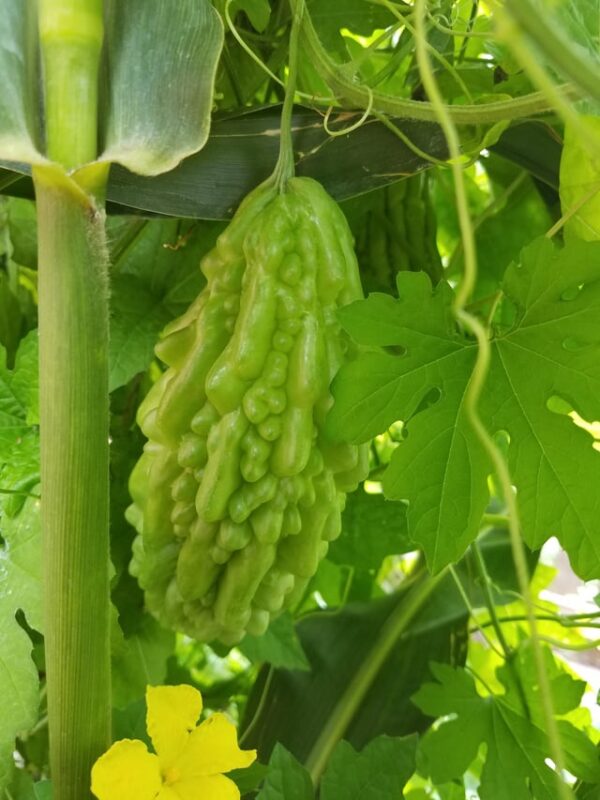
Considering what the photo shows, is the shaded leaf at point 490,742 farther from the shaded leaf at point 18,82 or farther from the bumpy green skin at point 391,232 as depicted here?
the shaded leaf at point 18,82

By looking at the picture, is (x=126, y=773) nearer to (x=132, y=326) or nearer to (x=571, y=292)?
(x=132, y=326)

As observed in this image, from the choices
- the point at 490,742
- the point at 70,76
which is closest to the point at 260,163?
the point at 70,76

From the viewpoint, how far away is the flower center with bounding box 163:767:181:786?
51cm

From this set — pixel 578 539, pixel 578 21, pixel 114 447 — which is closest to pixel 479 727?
pixel 578 539

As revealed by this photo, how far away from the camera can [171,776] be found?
511mm

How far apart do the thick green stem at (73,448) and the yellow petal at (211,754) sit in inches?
2.5

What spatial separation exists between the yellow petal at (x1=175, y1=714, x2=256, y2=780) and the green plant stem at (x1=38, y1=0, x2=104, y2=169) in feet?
1.14

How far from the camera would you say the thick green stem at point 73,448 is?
18.7 inches

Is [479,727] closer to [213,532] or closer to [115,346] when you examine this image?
[213,532]

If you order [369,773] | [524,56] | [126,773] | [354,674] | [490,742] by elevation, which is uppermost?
[524,56]

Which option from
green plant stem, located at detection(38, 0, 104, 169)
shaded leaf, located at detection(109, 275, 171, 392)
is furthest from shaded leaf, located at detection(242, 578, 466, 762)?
green plant stem, located at detection(38, 0, 104, 169)

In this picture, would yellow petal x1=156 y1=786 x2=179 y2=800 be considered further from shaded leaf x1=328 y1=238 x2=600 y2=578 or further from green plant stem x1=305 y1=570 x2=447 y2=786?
green plant stem x1=305 y1=570 x2=447 y2=786

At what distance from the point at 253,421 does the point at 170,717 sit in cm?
19

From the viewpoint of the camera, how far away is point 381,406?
1.86 feet
